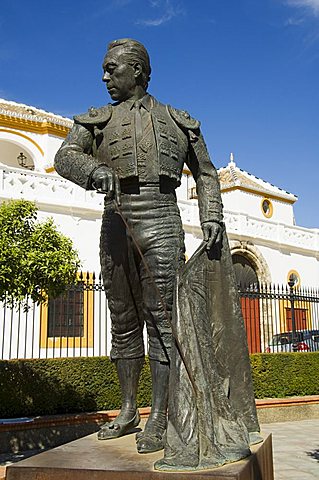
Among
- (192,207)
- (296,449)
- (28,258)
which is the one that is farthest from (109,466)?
(192,207)

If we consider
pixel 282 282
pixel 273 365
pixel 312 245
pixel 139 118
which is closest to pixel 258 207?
pixel 312 245

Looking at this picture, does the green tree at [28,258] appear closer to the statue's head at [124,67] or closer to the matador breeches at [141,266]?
the matador breeches at [141,266]

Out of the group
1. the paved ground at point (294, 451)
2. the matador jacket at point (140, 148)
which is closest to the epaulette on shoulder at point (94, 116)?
the matador jacket at point (140, 148)

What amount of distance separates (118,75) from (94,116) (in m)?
0.30

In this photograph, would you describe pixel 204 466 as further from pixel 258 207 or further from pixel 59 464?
pixel 258 207

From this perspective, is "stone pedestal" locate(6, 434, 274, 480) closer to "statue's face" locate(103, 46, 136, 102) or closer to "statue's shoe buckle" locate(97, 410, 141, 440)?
"statue's shoe buckle" locate(97, 410, 141, 440)

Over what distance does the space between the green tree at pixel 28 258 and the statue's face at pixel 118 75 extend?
3548 mm

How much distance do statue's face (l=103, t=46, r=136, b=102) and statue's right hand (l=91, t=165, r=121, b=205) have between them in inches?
29.0

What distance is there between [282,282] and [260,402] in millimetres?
11445

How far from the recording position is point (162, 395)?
132 inches

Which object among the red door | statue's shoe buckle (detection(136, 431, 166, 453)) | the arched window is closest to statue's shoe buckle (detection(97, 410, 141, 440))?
statue's shoe buckle (detection(136, 431, 166, 453))

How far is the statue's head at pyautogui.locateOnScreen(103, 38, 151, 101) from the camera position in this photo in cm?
356

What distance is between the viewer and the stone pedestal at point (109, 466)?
257cm

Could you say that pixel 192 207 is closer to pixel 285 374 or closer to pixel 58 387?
pixel 285 374
